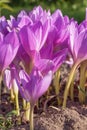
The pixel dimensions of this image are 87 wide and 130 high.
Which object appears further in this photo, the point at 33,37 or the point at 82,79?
the point at 82,79

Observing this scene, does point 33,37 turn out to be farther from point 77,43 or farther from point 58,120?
point 58,120

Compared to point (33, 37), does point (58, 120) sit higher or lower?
lower

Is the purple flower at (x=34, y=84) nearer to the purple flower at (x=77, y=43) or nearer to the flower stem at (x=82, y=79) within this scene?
the purple flower at (x=77, y=43)

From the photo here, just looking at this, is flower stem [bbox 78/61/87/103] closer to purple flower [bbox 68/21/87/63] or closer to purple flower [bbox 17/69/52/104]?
purple flower [bbox 68/21/87/63]

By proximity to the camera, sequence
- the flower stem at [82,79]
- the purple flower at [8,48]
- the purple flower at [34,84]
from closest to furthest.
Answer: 1. the purple flower at [34,84]
2. the purple flower at [8,48]
3. the flower stem at [82,79]

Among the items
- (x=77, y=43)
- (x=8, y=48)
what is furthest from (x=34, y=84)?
(x=77, y=43)

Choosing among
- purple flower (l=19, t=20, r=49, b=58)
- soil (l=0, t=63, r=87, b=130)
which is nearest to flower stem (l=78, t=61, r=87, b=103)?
soil (l=0, t=63, r=87, b=130)

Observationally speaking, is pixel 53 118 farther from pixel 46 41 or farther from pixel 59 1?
pixel 59 1

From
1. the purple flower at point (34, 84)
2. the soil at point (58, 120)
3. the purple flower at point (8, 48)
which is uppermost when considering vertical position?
the purple flower at point (8, 48)

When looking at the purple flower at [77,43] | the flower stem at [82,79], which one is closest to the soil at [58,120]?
the flower stem at [82,79]
